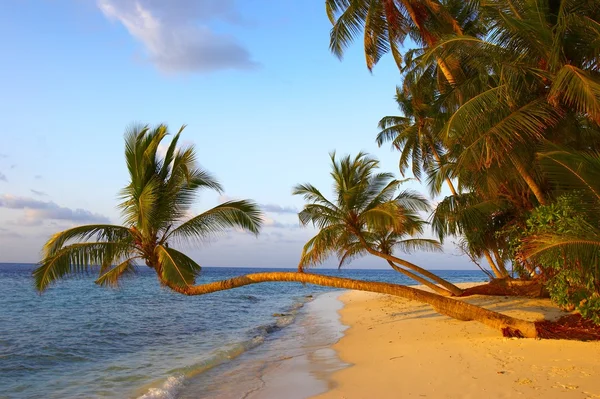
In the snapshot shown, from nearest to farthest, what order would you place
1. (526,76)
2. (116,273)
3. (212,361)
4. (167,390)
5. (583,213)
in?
(583,213), (167,390), (526,76), (116,273), (212,361)

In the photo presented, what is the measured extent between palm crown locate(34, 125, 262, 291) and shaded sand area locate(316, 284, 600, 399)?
372 cm

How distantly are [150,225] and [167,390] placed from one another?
3.22 metres

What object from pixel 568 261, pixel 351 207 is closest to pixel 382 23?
pixel 351 207

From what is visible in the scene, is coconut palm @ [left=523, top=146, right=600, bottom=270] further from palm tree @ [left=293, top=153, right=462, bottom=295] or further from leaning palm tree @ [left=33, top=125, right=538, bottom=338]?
palm tree @ [left=293, top=153, right=462, bottom=295]

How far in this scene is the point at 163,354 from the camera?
12.1m

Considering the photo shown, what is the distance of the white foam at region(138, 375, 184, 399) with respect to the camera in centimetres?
779

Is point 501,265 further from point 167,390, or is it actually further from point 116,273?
point 116,273

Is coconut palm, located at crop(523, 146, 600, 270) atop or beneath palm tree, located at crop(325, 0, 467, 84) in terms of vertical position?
beneath

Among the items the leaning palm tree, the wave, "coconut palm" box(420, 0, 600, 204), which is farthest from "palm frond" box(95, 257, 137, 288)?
"coconut palm" box(420, 0, 600, 204)

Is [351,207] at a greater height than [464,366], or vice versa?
[351,207]

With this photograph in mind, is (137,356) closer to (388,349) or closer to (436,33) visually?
(388,349)

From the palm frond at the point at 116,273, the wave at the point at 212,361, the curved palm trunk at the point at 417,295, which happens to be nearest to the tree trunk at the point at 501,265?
the curved palm trunk at the point at 417,295

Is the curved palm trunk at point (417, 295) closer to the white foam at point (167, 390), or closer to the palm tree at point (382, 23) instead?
the white foam at point (167, 390)

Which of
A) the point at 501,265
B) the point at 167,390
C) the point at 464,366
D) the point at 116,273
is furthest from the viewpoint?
the point at 501,265
